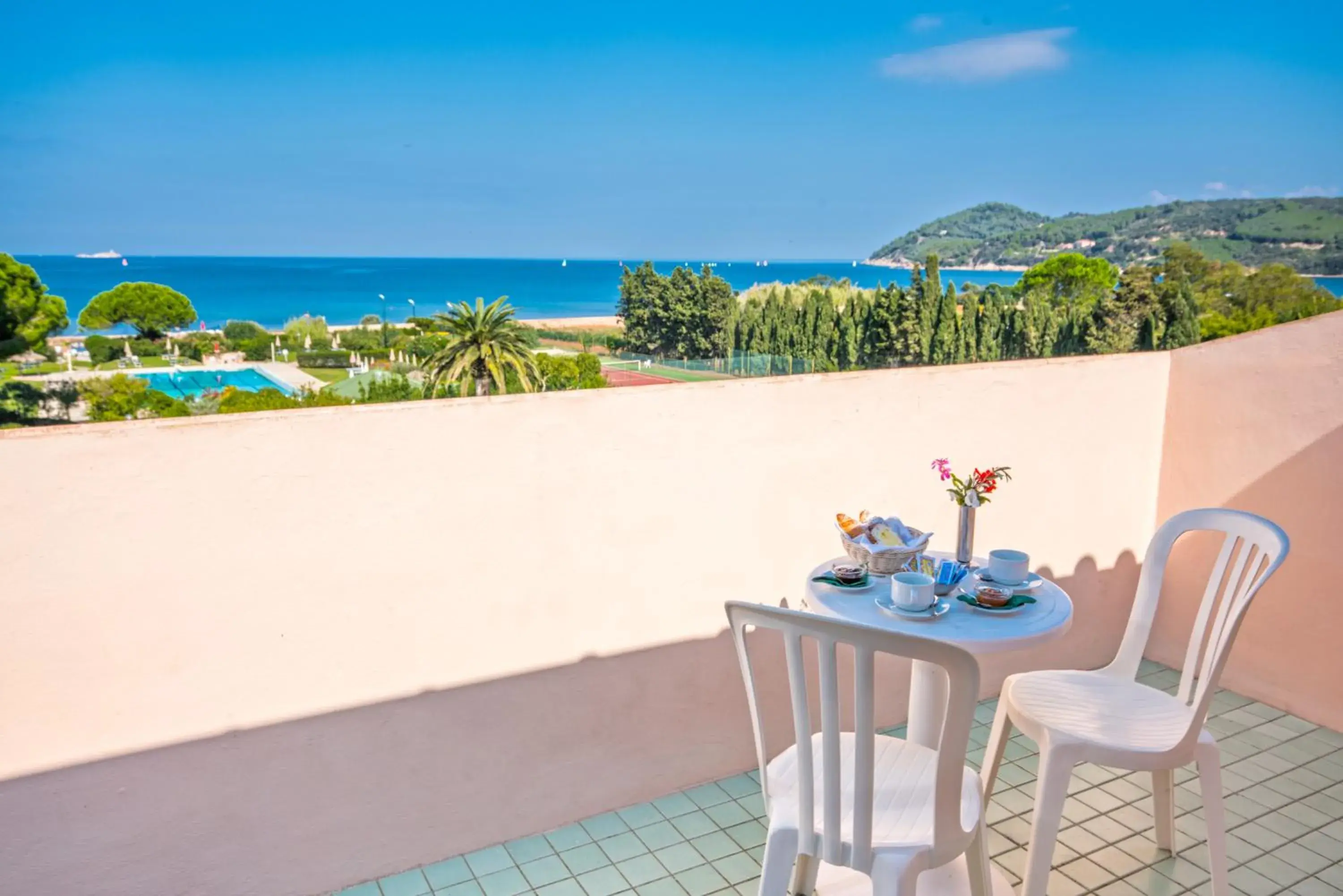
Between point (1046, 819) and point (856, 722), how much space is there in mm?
779

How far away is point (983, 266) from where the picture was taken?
19.2 feet

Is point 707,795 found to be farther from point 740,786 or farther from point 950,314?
point 950,314

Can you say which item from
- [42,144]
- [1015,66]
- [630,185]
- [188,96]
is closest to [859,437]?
[42,144]

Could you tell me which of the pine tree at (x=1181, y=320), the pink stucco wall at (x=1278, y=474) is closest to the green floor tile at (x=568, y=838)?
the pink stucco wall at (x=1278, y=474)

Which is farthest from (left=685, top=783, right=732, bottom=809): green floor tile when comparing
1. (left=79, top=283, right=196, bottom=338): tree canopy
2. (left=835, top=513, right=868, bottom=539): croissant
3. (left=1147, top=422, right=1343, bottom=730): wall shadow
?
(left=79, top=283, right=196, bottom=338): tree canopy

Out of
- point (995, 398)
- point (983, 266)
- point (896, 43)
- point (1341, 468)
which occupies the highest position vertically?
point (896, 43)

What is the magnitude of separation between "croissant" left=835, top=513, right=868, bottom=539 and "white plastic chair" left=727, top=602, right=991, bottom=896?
607 millimetres

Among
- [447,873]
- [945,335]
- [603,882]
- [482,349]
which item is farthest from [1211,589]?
[482,349]

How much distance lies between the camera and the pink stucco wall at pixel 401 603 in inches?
70.7

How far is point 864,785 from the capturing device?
4.51ft

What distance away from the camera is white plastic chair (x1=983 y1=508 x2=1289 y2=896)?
1.81 m

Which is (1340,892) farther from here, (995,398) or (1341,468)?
(995,398)

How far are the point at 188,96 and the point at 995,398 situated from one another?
1046 cm

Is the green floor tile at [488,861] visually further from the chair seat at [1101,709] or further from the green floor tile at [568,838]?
the chair seat at [1101,709]
